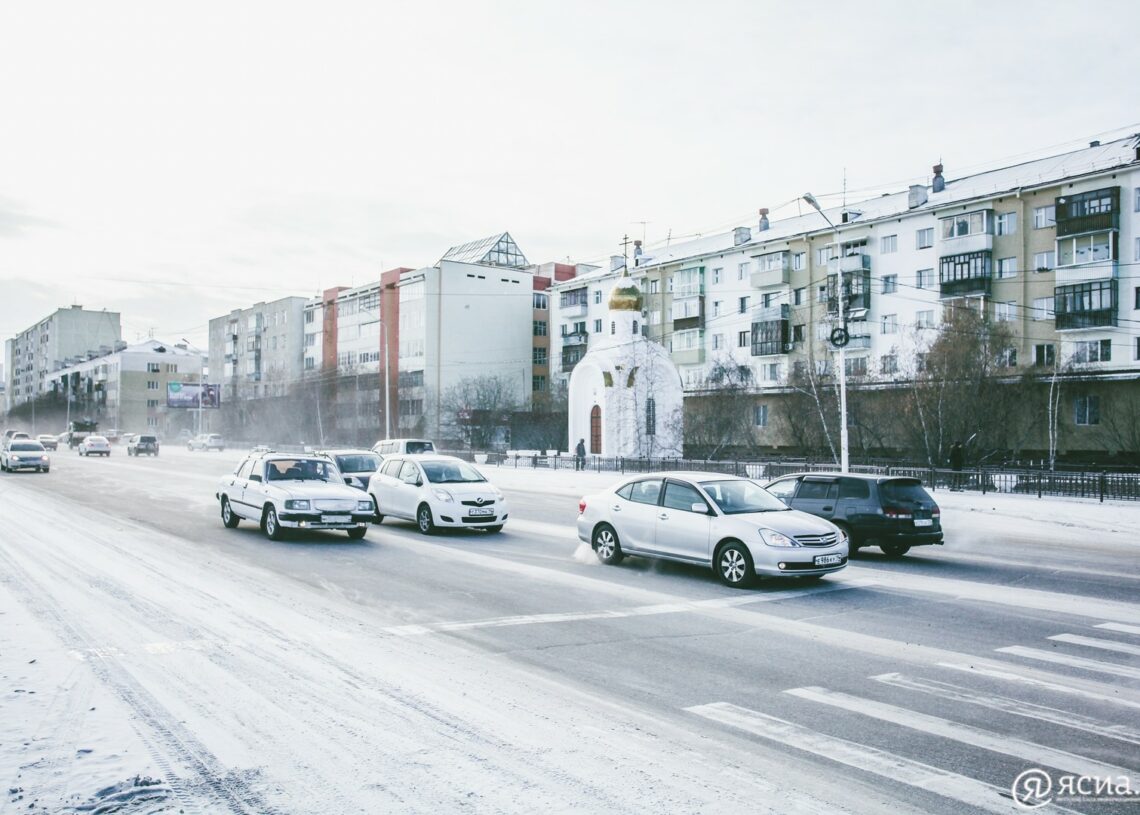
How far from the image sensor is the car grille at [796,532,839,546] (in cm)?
1152

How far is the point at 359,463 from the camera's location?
72.4ft

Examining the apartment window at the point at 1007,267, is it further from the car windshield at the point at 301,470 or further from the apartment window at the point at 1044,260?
the car windshield at the point at 301,470

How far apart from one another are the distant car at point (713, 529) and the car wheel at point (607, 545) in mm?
15

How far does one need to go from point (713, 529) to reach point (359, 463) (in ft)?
40.6

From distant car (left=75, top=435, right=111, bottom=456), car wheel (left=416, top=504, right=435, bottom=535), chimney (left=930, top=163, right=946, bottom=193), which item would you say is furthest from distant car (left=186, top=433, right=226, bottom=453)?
car wheel (left=416, top=504, right=435, bottom=535)

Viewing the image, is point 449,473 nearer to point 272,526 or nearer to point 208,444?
point 272,526

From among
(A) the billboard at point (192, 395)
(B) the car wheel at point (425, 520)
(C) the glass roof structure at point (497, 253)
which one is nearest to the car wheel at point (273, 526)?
(B) the car wheel at point (425, 520)

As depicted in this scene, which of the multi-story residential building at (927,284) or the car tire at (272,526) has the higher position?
the multi-story residential building at (927,284)

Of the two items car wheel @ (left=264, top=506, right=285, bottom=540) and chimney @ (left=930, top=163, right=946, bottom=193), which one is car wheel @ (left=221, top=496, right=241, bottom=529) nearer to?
car wheel @ (left=264, top=506, right=285, bottom=540)

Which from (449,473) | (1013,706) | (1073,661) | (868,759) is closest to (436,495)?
(449,473)

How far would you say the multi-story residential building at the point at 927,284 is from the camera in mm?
43750

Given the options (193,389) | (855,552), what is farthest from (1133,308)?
(193,389)

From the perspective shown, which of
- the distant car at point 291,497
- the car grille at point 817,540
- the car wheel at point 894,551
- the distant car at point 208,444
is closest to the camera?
the car grille at point 817,540

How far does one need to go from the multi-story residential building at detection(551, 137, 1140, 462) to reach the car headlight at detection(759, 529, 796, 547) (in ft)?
73.5
